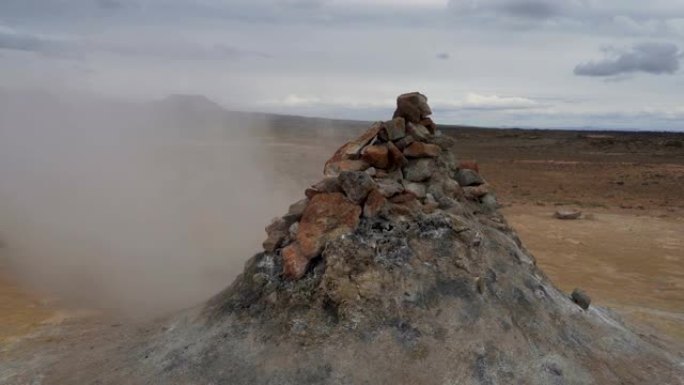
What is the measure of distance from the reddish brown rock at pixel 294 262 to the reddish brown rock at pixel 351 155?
71 centimetres

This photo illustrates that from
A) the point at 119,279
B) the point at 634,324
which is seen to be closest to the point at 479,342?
the point at 634,324

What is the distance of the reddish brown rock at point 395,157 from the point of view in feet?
16.8

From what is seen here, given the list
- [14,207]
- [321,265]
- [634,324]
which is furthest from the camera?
[14,207]

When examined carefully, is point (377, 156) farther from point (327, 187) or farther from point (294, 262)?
point (294, 262)

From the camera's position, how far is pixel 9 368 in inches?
203

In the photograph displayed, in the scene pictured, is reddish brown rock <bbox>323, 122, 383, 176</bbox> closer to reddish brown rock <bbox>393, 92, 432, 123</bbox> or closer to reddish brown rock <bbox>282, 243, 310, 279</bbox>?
reddish brown rock <bbox>393, 92, 432, 123</bbox>

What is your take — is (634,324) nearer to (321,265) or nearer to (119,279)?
(321,265)

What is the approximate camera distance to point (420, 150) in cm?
517

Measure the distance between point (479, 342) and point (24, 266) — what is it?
6496mm

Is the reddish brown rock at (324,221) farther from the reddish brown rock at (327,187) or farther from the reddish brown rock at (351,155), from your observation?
the reddish brown rock at (351,155)

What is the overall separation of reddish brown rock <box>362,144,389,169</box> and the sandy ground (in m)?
2.82

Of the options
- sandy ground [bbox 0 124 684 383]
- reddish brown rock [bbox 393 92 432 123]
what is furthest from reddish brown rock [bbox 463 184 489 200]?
sandy ground [bbox 0 124 684 383]

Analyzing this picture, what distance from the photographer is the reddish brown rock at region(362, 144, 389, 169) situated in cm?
508

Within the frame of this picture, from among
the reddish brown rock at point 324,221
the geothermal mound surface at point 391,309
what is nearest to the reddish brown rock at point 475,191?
the geothermal mound surface at point 391,309
